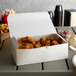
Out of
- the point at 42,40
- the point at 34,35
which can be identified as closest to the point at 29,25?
the point at 34,35

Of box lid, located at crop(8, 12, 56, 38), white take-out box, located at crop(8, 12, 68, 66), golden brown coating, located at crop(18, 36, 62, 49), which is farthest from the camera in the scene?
box lid, located at crop(8, 12, 56, 38)

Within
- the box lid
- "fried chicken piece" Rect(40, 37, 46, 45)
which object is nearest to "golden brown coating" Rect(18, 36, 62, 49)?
"fried chicken piece" Rect(40, 37, 46, 45)

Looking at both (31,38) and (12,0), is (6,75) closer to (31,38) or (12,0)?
(31,38)

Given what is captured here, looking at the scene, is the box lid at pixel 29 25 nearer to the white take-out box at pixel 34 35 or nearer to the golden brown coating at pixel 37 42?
the white take-out box at pixel 34 35

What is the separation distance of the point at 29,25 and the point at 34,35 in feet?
0.38

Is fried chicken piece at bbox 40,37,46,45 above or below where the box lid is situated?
below

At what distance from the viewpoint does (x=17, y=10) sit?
3.76m

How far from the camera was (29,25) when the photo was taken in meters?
1.58

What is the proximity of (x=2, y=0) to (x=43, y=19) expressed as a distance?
86.8 inches

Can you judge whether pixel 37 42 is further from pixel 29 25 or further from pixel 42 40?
pixel 29 25

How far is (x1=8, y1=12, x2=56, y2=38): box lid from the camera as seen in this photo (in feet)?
4.99

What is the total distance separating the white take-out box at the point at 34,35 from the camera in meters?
1.20

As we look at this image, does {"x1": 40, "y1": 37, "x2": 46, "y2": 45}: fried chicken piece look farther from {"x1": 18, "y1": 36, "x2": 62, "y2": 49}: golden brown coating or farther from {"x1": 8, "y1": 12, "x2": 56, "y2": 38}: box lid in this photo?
{"x1": 8, "y1": 12, "x2": 56, "y2": 38}: box lid

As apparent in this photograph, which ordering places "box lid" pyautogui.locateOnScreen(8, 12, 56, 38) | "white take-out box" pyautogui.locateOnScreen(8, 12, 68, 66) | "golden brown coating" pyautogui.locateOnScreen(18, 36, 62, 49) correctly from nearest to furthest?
"white take-out box" pyautogui.locateOnScreen(8, 12, 68, 66) → "golden brown coating" pyautogui.locateOnScreen(18, 36, 62, 49) → "box lid" pyautogui.locateOnScreen(8, 12, 56, 38)
